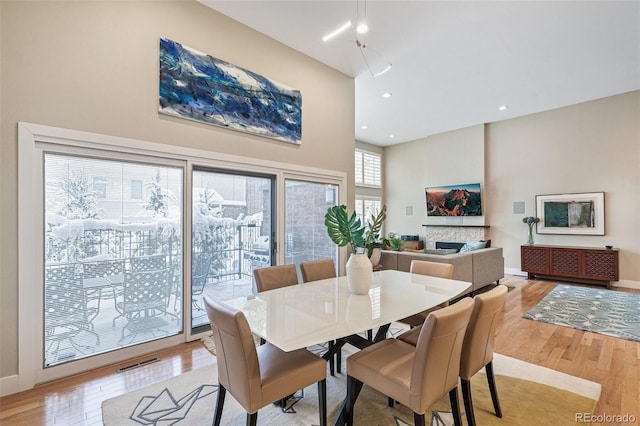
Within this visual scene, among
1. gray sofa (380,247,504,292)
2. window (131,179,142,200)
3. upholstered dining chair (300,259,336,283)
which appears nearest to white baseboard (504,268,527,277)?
gray sofa (380,247,504,292)

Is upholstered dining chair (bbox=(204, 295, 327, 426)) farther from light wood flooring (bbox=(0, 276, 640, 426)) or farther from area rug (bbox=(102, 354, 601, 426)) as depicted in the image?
light wood flooring (bbox=(0, 276, 640, 426))

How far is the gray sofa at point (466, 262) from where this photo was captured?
14.4ft

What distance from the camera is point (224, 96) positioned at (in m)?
3.34

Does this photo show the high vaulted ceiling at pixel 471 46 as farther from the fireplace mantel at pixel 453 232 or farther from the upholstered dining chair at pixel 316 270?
the fireplace mantel at pixel 453 232

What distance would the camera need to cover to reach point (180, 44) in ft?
9.99

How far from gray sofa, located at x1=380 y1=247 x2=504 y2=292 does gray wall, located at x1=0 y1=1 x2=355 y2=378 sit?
2.52m

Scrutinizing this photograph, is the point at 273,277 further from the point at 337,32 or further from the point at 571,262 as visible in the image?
the point at 571,262

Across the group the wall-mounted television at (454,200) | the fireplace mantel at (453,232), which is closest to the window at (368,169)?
the wall-mounted television at (454,200)

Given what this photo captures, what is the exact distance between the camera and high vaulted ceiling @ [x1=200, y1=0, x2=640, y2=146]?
3.30 metres

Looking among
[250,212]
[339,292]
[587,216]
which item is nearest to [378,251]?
[250,212]

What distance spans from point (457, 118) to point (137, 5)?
6.58 meters

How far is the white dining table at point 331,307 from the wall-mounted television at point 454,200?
5.64m

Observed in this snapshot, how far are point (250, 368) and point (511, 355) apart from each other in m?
2.70

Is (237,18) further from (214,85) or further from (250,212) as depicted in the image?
(250,212)
